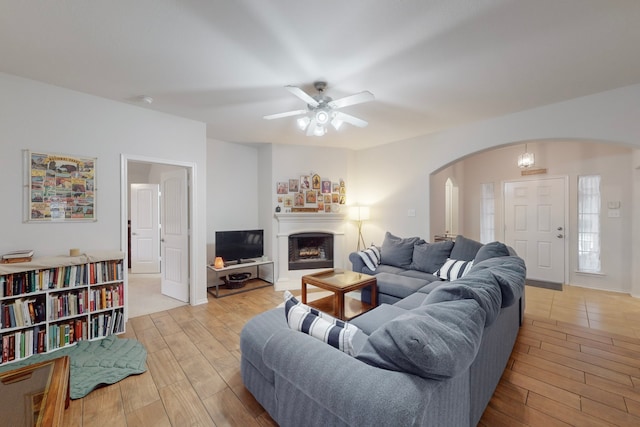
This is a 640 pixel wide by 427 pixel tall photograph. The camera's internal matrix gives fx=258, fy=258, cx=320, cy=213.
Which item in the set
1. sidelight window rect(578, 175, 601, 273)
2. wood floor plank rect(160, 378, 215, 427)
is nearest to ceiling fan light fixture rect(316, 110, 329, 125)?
wood floor plank rect(160, 378, 215, 427)

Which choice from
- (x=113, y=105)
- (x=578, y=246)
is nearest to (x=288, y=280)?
(x=113, y=105)

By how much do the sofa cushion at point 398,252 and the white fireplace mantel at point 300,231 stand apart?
1.01m

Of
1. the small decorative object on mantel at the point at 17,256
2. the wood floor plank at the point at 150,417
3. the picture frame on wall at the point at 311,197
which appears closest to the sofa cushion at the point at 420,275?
the picture frame on wall at the point at 311,197

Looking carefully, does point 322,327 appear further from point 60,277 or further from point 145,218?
point 145,218

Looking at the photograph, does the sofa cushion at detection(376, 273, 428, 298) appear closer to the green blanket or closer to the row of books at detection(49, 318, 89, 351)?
the green blanket

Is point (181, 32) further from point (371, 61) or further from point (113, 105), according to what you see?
point (113, 105)

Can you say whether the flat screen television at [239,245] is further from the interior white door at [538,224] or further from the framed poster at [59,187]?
the interior white door at [538,224]

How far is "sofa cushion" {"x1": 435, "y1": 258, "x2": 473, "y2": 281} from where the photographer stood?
314 cm

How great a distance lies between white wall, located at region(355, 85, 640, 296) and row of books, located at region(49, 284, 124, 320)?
397cm

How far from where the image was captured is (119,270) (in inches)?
109

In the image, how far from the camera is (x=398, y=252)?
395 centimetres

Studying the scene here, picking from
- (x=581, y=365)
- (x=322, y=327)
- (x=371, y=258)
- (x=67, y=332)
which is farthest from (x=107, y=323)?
(x=581, y=365)

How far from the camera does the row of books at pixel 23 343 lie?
2.18 metres

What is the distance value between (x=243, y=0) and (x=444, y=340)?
204 cm
